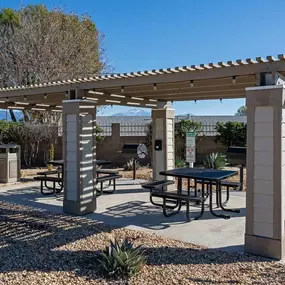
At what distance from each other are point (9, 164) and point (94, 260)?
7.07 meters

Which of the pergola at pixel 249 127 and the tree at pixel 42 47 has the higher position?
the tree at pixel 42 47

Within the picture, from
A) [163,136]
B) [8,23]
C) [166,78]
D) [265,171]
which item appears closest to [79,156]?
[166,78]

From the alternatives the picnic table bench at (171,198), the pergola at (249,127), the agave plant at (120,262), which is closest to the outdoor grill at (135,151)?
the pergola at (249,127)

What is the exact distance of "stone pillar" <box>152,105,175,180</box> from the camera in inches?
348

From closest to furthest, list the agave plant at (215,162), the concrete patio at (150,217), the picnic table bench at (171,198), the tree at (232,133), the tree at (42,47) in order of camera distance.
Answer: the concrete patio at (150,217)
the picnic table bench at (171,198)
the agave plant at (215,162)
the tree at (232,133)
the tree at (42,47)

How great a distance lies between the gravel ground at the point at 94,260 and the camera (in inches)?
142

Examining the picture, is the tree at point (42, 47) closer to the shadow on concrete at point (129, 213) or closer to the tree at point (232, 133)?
the tree at point (232, 133)

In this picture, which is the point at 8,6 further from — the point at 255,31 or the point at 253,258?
the point at 253,258

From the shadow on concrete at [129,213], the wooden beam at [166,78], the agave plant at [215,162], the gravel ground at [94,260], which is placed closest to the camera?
the gravel ground at [94,260]

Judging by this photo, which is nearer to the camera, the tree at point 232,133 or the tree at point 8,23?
the tree at point 232,133

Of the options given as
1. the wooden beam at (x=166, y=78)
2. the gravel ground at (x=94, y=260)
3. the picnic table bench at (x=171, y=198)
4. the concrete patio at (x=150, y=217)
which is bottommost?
the gravel ground at (x=94, y=260)

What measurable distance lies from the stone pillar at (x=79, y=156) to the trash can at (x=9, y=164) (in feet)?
14.4

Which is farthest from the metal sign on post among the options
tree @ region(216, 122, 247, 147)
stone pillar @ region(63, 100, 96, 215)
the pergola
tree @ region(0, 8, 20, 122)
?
tree @ region(0, 8, 20, 122)

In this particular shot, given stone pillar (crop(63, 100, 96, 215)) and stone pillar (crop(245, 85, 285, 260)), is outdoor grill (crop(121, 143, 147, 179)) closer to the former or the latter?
stone pillar (crop(63, 100, 96, 215))
